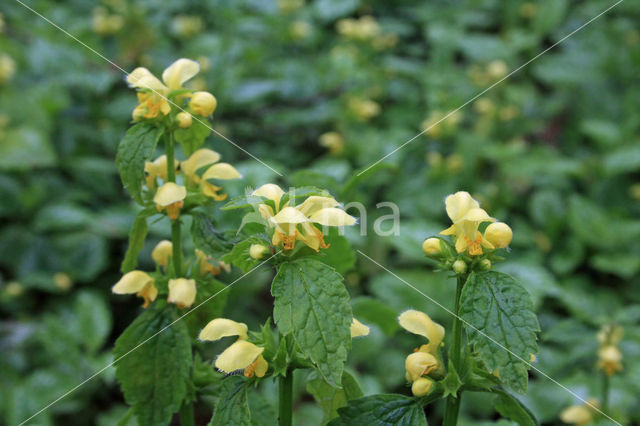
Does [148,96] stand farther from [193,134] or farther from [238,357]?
[238,357]

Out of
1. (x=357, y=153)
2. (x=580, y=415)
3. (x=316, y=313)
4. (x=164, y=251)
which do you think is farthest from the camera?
(x=357, y=153)

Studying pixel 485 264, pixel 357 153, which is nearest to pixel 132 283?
pixel 485 264

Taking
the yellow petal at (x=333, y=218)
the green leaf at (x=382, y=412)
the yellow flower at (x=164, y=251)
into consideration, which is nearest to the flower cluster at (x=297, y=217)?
the yellow petal at (x=333, y=218)

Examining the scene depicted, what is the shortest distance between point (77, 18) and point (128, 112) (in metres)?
1.14

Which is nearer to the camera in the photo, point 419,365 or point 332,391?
point 419,365

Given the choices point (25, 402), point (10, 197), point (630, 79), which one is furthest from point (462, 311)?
point (630, 79)

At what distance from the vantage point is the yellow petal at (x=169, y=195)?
841 millimetres

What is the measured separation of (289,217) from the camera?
699 mm

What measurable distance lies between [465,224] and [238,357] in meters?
0.34

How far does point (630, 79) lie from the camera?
9.95 feet

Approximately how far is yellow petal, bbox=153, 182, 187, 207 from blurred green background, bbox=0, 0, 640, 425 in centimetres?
75

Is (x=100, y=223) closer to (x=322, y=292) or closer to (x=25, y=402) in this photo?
(x=25, y=402)

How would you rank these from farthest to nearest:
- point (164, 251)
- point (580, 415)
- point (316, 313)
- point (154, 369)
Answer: point (580, 415), point (164, 251), point (154, 369), point (316, 313)

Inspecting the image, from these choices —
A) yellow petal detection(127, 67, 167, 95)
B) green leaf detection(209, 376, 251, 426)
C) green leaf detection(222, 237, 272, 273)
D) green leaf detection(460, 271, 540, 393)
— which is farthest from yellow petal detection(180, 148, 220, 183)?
green leaf detection(460, 271, 540, 393)
